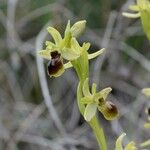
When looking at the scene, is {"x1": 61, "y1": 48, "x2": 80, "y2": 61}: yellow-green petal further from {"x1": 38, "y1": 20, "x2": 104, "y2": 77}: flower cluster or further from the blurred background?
the blurred background

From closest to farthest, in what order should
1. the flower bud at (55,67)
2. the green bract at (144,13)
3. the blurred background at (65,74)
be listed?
the flower bud at (55,67) < the green bract at (144,13) < the blurred background at (65,74)

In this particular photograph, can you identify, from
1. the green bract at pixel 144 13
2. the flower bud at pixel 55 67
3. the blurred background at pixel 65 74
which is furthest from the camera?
the blurred background at pixel 65 74

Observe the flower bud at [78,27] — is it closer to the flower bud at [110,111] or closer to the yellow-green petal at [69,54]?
the yellow-green petal at [69,54]

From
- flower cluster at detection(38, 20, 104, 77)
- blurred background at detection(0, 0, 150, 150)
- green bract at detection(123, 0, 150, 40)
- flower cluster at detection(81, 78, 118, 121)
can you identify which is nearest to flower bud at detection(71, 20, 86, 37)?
flower cluster at detection(38, 20, 104, 77)

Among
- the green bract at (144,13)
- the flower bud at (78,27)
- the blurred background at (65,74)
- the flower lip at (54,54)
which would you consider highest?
the flower bud at (78,27)

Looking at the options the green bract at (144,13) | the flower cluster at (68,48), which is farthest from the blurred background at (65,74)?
the flower cluster at (68,48)

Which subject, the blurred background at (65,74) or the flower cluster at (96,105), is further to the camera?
the blurred background at (65,74)

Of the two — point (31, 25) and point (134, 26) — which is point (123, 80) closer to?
point (134, 26)
